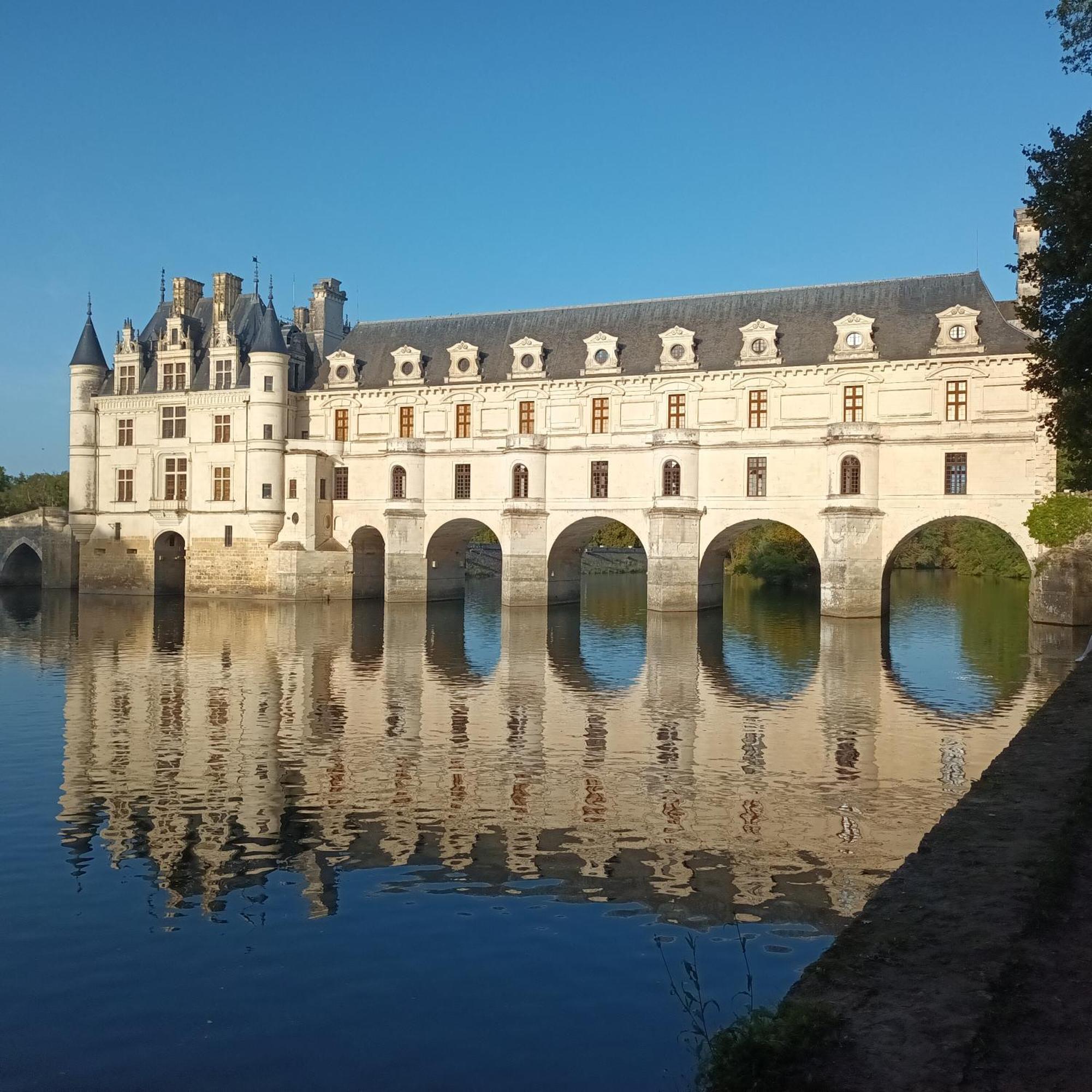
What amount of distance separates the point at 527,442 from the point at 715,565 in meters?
9.28

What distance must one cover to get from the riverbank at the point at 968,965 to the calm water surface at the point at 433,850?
1.42 m

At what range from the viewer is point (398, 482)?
48.0 meters

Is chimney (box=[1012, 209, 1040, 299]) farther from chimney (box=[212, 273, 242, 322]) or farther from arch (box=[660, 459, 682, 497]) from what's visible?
chimney (box=[212, 273, 242, 322])

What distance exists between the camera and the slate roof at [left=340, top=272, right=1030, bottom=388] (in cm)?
4031

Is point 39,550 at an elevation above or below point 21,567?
above

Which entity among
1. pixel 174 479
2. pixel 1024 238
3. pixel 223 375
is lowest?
pixel 174 479

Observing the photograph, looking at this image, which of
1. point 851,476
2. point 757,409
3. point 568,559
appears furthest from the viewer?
point 568,559

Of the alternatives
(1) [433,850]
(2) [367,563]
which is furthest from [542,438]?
(1) [433,850]

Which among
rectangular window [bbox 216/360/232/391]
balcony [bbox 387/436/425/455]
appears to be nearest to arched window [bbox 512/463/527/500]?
balcony [bbox 387/436/425/455]

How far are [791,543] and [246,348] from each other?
108 feet

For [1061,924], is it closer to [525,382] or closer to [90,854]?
[90,854]

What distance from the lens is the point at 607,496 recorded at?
44375 millimetres

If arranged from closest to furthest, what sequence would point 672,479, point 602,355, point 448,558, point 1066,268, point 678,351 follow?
point 1066,268, point 672,479, point 678,351, point 602,355, point 448,558

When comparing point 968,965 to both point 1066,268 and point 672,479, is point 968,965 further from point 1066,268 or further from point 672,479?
point 672,479
